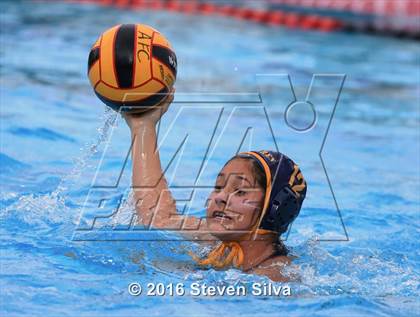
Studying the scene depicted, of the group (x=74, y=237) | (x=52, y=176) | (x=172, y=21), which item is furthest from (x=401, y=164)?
(x=172, y=21)

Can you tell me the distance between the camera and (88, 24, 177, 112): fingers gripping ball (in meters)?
3.75

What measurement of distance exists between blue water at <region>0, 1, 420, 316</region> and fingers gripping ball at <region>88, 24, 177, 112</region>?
308 millimetres

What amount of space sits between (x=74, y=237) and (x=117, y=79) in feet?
2.98

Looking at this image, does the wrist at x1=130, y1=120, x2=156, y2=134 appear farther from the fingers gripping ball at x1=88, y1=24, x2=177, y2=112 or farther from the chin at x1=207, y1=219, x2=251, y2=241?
the chin at x1=207, y1=219, x2=251, y2=241

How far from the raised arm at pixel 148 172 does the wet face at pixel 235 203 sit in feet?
1.08

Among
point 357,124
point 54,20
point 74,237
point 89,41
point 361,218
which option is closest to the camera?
point 74,237

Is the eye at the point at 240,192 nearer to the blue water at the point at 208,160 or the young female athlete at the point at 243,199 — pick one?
the young female athlete at the point at 243,199

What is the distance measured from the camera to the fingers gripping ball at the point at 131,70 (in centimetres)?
375

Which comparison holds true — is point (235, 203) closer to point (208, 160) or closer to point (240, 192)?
point (240, 192)

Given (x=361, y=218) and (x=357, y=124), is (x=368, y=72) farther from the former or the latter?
(x=361, y=218)

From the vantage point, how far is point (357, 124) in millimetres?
7375

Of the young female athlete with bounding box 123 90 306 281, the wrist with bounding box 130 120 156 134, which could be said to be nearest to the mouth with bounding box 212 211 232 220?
the young female athlete with bounding box 123 90 306 281

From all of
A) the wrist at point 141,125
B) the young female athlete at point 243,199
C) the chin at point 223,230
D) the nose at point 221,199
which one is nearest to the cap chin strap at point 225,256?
the young female athlete at point 243,199

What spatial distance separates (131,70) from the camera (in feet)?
12.3
